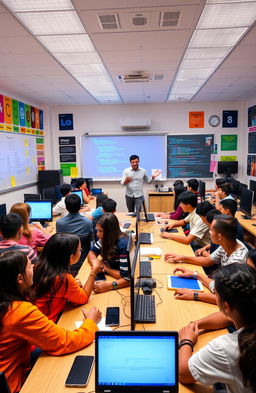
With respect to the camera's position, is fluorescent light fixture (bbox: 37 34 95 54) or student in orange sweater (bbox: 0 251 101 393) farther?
fluorescent light fixture (bbox: 37 34 95 54)

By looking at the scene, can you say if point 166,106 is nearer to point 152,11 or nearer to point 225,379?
point 152,11

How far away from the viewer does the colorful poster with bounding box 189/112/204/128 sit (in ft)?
24.4

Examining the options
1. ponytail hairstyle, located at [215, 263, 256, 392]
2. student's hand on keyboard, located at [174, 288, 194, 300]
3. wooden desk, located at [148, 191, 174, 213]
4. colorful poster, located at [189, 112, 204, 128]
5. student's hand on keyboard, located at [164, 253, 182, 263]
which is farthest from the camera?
colorful poster, located at [189, 112, 204, 128]

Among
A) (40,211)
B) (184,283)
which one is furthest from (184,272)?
(40,211)

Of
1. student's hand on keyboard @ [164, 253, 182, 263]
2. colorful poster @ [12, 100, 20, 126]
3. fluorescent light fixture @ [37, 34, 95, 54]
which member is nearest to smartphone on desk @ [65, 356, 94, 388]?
student's hand on keyboard @ [164, 253, 182, 263]

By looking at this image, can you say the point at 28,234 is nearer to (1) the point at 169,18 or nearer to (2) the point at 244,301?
(2) the point at 244,301

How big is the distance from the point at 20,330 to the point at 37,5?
8.39ft

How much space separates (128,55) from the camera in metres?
3.68

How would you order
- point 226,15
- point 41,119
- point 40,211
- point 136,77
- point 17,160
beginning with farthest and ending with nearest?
point 41,119 < point 17,160 < point 136,77 < point 40,211 < point 226,15

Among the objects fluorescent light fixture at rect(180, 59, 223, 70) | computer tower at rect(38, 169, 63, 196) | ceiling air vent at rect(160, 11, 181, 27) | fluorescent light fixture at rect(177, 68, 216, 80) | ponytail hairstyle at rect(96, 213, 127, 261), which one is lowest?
ponytail hairstyle at rect(96, 213, 127, 261)

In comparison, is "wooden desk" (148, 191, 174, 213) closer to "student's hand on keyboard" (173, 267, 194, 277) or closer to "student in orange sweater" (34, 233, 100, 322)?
"student's hand on keyboard" (173, 267, 194, 277)

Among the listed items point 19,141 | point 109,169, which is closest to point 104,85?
Result: point 19,141

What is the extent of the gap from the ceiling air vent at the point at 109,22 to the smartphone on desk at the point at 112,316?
2517mm

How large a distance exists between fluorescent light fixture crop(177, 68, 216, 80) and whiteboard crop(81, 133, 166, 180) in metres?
2.65
